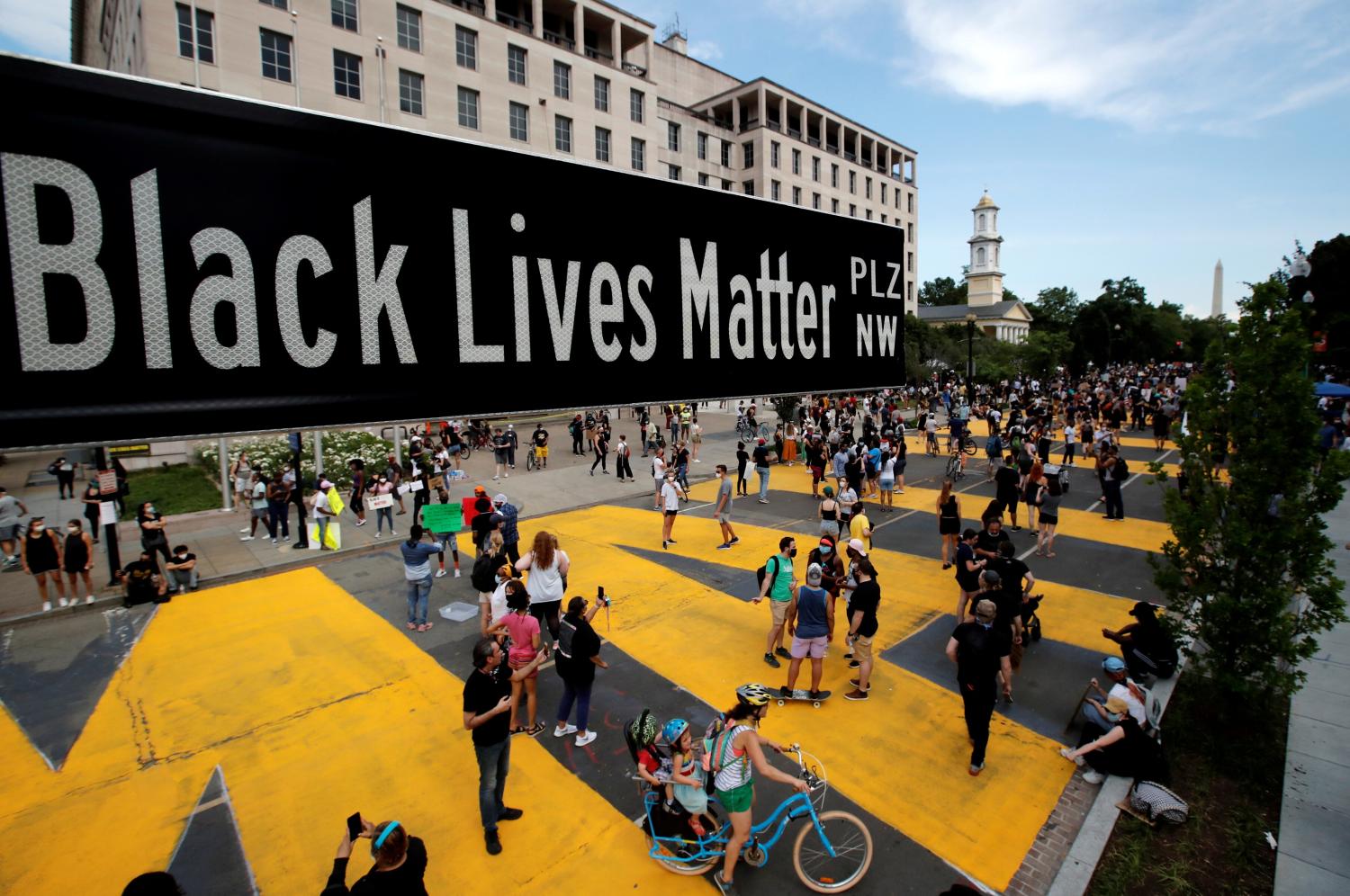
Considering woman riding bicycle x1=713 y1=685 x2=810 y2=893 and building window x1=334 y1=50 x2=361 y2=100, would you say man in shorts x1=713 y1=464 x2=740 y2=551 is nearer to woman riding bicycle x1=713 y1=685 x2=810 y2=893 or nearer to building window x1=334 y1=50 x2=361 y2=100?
woman riding bicycle x1=713 y1=685 x2=810 y2=893

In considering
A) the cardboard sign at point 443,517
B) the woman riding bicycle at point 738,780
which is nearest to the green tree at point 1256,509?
the woman riding bicycle at point 738,780

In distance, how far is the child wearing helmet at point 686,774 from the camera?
5426 millimetres

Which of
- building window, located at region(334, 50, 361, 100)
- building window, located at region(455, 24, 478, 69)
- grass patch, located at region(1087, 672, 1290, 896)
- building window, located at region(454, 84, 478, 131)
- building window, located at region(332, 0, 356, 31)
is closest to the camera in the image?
grass patch, located at region(1087, 672, 1290, 896)

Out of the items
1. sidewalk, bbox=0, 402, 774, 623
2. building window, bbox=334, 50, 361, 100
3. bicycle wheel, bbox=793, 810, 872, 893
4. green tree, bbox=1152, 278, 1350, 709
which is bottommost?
bicycle wheel, bbox=793, 810, 872, 893

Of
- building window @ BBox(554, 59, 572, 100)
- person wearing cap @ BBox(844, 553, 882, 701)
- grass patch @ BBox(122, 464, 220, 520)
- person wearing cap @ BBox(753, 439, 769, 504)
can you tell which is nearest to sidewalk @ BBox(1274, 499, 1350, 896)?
person wearing cap @ BBox(844, 553, 882, 701)

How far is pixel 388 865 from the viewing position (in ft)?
13.9

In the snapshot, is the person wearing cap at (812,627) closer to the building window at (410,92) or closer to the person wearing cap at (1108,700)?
the person wearing cap at (1108,700)

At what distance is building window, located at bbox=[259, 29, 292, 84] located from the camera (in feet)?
85.9

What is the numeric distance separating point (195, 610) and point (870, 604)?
36.8 feet

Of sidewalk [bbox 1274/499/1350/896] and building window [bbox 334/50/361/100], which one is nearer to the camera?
sidewalk [bbox 1274/499/1350/896]

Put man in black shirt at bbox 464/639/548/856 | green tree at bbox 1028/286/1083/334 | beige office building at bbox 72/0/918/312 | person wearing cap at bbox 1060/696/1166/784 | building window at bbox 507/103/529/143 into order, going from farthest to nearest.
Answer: green tree at bbox 1028/286/1083/334 < building window at bbox 507/103/529/143 < beige office building at bbox 72/0/918/312 < person wearing cap at bbox 1060/696/1166/784 < man in black shirt at bbox 464/639/548/856

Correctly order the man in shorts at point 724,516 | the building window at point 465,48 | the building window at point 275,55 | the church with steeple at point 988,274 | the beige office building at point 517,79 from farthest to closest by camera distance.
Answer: the church with steeple at point 988,274 → the building window at point 465,48 → the building window at point 275,55 → the beige office building at point 517,79 → the man in shorts at point 724,516

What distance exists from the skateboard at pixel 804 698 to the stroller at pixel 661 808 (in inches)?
108

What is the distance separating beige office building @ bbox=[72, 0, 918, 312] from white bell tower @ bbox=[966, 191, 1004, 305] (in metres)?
33.9
